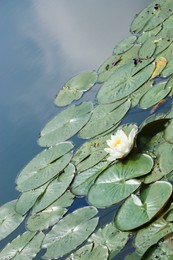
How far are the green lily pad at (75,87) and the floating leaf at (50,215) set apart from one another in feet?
2.69

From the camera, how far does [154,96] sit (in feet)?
6.15

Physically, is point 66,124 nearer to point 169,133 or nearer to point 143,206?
point 169,133

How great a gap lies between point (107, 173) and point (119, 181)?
3.4 inches

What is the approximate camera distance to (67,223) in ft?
5.05

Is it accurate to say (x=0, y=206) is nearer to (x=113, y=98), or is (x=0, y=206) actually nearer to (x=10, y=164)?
(x=10, y=164)

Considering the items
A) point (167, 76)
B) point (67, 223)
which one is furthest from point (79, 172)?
point (167, 76)

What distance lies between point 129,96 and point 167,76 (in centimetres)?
20

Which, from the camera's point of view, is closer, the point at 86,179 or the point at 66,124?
the point at 86,179

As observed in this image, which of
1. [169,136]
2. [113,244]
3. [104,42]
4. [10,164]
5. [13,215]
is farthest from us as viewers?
[104,42]

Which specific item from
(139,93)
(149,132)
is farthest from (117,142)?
(139,93)

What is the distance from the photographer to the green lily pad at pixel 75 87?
2.37 metres

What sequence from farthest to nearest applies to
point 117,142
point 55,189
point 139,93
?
point 139,93 → point 55,189 → point 117,142

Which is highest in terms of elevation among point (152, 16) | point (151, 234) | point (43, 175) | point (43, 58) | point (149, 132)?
point (43, 58)

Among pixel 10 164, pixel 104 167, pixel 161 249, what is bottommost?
pixel 161 249
